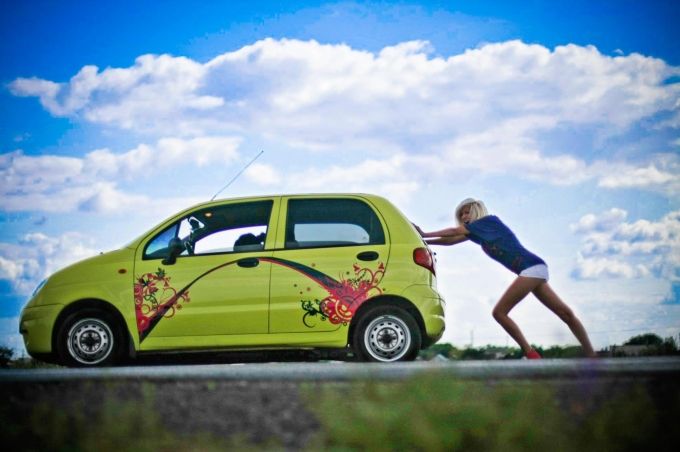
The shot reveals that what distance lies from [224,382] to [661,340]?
6910mm

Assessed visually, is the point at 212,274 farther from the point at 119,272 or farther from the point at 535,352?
the point at 535,352

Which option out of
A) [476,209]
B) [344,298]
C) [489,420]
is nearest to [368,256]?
[344,298]

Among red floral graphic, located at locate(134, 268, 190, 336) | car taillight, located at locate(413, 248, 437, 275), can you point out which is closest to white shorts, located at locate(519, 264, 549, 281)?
car taillight, located at locate(413, 248, 437, 275)

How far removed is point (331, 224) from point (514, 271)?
2059 mm

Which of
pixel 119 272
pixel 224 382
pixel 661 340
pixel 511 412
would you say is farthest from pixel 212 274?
pixel 661 340

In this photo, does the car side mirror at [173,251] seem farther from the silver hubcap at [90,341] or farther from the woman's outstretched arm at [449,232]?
the woman's outstretched arm at [449,232]

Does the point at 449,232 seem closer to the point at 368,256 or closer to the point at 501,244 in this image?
the point at 501,244

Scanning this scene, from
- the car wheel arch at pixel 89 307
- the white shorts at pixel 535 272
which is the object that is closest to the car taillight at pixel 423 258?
the white shorts at pixel 535 272

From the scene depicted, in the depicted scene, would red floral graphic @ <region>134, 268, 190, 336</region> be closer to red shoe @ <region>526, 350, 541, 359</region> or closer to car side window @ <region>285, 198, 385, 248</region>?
car side window @ <region>285, 198, 385, 248</region>

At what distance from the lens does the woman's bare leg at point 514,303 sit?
898 centimetres

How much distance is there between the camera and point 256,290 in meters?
8.31

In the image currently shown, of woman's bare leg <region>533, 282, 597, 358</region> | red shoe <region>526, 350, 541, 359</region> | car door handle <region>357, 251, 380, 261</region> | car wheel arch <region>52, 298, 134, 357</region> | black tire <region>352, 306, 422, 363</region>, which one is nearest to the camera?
black tire <region>352, 306, 422, 363</region>

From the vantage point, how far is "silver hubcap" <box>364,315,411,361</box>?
27.1ft

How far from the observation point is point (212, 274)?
8.41 m
